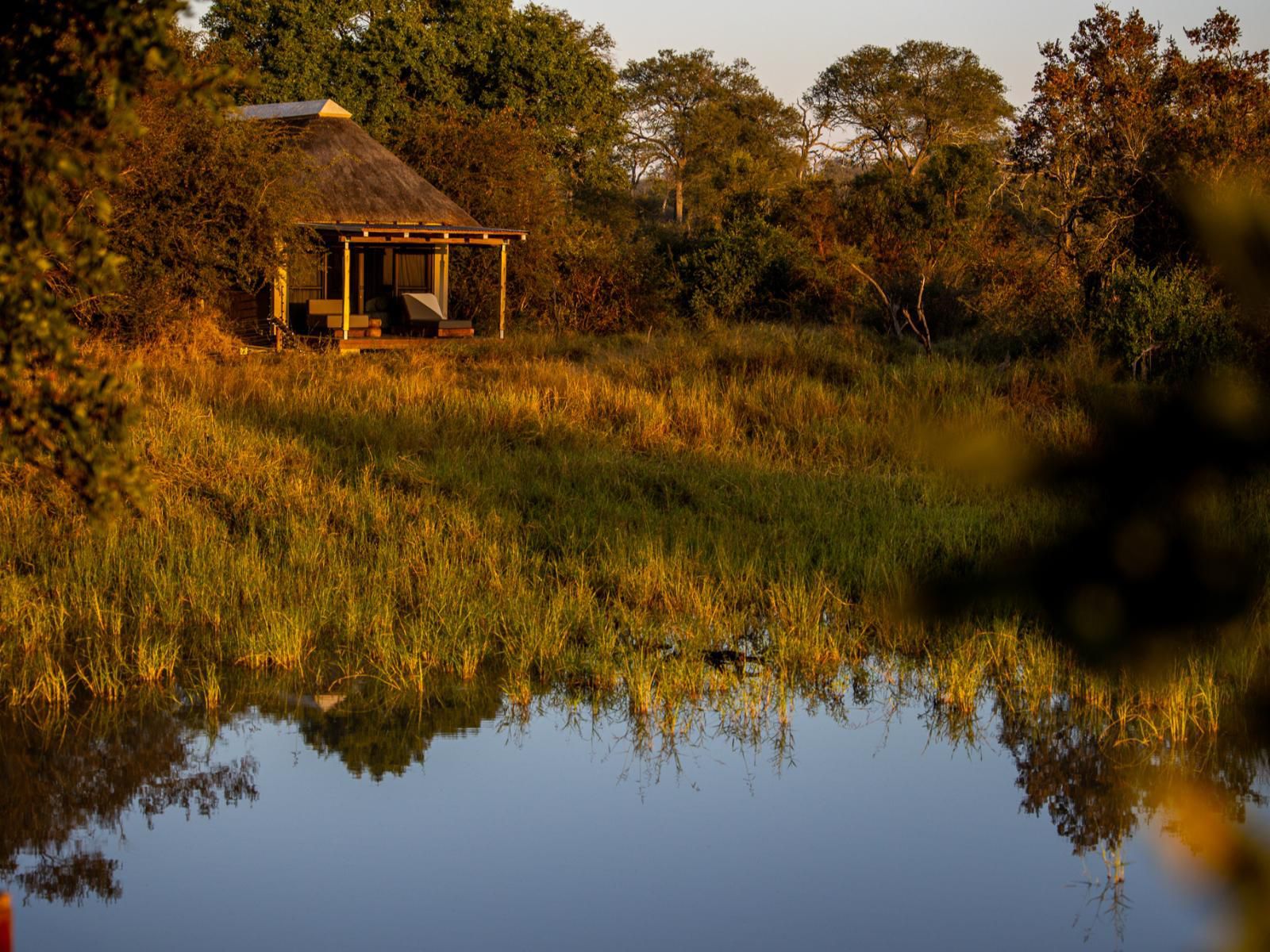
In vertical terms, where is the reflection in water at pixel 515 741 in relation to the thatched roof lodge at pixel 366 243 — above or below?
below

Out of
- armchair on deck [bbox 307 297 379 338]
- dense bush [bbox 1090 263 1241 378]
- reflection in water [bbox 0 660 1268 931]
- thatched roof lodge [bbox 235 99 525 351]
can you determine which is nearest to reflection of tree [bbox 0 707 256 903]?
reflection in water [bbox 0 660 1268 931]

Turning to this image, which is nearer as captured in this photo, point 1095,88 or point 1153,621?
point 1153,621

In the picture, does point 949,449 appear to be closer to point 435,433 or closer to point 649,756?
point 649,756

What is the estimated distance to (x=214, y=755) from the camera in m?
5.77

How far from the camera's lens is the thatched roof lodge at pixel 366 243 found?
21016 mm

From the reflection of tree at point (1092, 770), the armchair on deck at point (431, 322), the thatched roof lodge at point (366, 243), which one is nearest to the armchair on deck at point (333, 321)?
the thatched roof lodge at point (366, 243)

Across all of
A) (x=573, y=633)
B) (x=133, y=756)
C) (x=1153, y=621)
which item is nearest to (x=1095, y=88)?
(x=573, y=633)

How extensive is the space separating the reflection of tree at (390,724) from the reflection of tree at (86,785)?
0.41 m

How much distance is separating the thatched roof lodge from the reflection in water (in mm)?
14297

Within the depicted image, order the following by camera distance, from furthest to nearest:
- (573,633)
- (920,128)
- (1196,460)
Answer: (920,128)
(573,633)
(1196,460)

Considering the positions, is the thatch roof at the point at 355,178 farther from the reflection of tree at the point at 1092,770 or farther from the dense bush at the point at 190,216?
the reflection of tree at the point at 1092,770

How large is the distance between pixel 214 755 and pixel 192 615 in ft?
5.79

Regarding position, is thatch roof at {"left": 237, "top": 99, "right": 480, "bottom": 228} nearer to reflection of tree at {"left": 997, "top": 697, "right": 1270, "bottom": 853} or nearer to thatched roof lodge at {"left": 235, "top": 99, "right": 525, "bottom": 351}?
thatched roof lodge at {"left": 235, "top": 99, "right": 525, "bottom": 351}

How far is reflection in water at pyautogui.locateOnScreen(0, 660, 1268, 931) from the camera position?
16.7 feet
